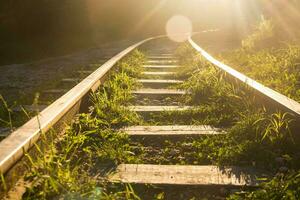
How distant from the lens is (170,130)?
11.1ft

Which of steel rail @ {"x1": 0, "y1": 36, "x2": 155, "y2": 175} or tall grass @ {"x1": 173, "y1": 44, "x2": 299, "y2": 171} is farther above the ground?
A: steel rail @ {"x1": 0, "y1": 36, "x2": 155, "y2": 175}

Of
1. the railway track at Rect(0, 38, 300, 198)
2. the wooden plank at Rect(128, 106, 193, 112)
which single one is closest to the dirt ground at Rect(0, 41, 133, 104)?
the railway track at Rect(0, 38, 300, 198)

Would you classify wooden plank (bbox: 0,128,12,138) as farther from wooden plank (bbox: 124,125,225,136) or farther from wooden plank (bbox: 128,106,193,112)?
wooden plank (bbox: 128,106,193,112)

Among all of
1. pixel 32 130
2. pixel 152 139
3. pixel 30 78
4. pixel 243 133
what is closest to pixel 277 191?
pixel 243 133

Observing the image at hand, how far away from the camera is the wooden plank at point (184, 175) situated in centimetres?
239

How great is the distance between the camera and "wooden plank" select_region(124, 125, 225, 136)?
329 cm

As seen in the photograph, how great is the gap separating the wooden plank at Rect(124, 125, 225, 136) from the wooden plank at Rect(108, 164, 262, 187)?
66cm

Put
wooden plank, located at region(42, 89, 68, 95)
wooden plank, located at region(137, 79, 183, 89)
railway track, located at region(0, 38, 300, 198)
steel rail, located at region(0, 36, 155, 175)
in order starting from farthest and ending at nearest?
wooden plank, located at region(137, 79, 183, 89) → wooden plank, located at region(42, 89, 68, 95) → railway track, located at region(0, 38, 300, 198) → steel rail, located at region(0, 36, 155, 175)

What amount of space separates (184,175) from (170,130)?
0.92 m

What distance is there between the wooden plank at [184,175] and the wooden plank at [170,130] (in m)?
0.66

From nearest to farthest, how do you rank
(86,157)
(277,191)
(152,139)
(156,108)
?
(277,191) < (86,157) < (152,139) < (156,108)

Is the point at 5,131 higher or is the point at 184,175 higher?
the point at 5,131

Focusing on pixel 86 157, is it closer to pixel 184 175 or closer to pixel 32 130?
pixel 32 130

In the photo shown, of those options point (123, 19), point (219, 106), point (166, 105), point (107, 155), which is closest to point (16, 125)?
point (107, 155)
